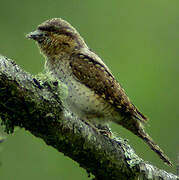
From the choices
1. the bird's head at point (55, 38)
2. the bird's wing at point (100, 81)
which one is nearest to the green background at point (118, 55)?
the bird's head at point (55, 38)

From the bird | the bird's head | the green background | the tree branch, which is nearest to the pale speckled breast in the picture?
the bird

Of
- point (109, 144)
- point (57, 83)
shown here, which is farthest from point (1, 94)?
point (109, 144)

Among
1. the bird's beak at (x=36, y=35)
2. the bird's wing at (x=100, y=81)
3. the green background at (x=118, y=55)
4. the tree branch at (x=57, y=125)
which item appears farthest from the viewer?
the green background at (x=118, y=55)

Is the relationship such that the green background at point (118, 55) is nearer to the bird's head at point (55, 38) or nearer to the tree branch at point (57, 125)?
the bird's head at point (55, 38)

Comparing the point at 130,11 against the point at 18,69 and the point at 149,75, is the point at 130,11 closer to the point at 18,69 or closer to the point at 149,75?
the point at 149,75

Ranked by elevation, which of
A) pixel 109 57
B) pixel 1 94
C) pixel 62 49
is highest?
pixel 109 57

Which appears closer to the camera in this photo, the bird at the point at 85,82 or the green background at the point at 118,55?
the bird at the point at 85,82

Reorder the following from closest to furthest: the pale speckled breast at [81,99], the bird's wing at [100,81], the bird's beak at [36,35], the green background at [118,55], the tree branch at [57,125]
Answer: the tree branch at [57,125] → the pale speckled breast at [81,99] → the bird's wing at [100,81] → the bird's beak at [36,35] → the green background at [118,55]

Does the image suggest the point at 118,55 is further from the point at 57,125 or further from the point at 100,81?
the point at 57,125
